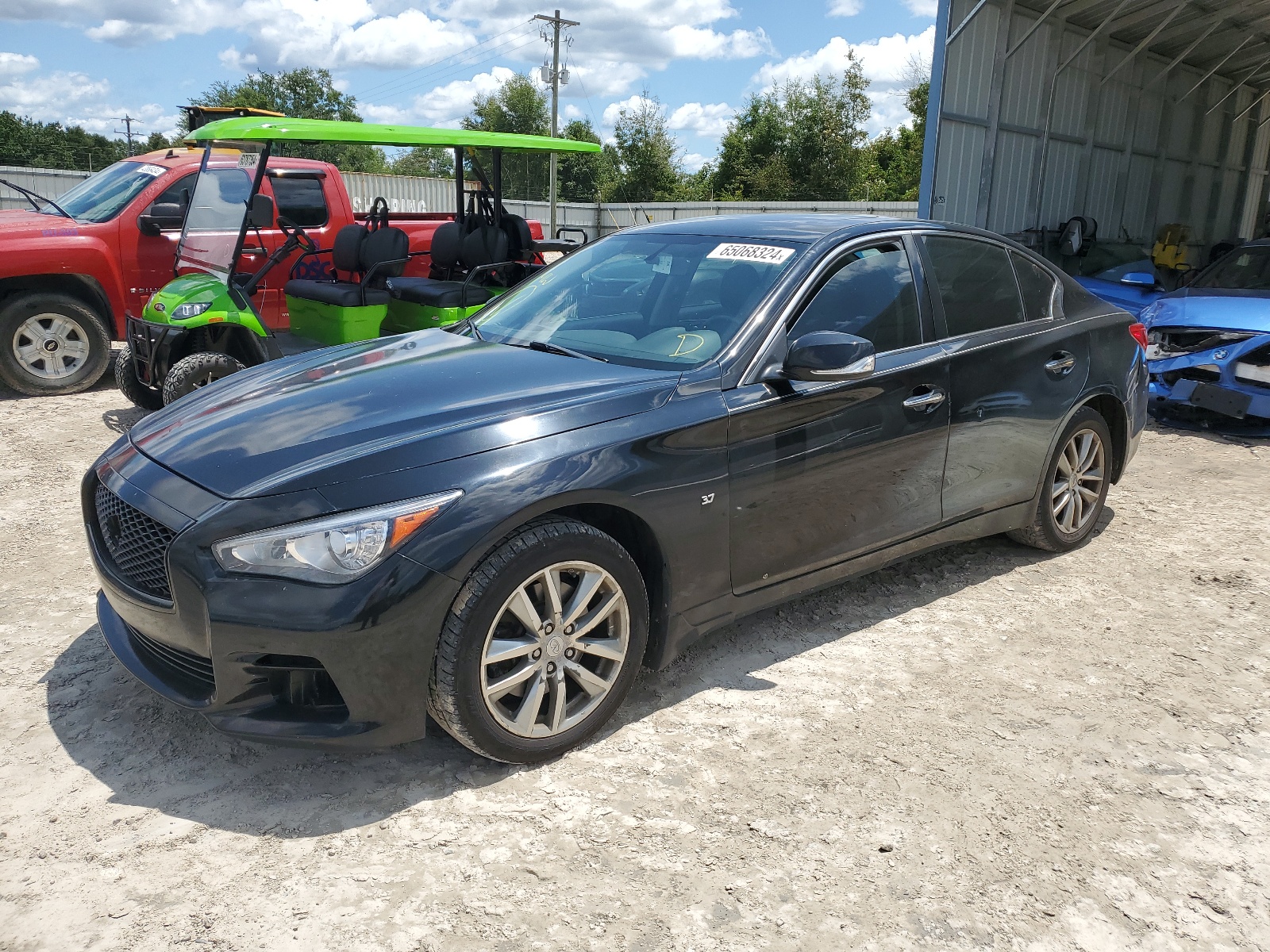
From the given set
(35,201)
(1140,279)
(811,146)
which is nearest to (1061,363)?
(1140,279)

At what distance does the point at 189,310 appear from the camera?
6734 millimetres

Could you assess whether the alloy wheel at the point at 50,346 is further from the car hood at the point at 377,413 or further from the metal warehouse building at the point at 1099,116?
the metal warehouse building at the point at 1099,116

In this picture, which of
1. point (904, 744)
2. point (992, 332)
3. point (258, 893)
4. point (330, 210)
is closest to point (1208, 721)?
point (904, 744)

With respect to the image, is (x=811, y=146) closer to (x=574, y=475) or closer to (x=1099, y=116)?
(x=1099, y=116)

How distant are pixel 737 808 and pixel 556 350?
1737 mm

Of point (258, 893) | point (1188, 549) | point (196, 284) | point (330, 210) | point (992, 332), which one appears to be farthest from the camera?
point (330, 210)

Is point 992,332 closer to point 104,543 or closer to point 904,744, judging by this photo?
point 904,744

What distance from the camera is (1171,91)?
19.4m

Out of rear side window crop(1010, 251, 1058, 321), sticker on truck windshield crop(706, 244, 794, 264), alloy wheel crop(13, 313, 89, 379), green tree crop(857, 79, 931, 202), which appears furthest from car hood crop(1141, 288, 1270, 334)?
green tree crop(857, 79, 931, 202)

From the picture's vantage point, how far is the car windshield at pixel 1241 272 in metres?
8.66

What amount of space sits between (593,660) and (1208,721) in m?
2.16

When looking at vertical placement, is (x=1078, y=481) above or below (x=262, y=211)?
below

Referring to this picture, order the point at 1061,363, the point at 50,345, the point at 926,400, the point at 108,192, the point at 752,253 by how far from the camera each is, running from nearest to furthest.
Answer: the point at 752,253 → the point at 926,400 → the point at 1061,363 → the point at 50,345 → the point at 108,192

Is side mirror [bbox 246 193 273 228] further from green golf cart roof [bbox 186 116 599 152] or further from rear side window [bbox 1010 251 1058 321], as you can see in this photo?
rear side window [bbox 1010 251 1058 321]
